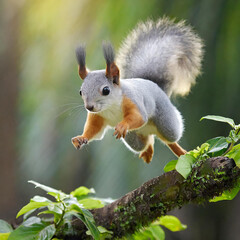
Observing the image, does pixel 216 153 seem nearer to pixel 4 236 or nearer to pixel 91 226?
pixel 91 226

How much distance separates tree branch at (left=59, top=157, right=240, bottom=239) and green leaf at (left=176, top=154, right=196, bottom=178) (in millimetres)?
17

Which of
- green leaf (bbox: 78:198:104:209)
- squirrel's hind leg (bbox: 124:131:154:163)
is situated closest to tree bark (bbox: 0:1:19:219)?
squirrel's hind leg (bbox: 124:131:154:163)

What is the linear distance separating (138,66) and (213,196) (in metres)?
0.74

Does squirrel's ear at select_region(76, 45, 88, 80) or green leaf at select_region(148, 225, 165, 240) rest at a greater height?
squirrel's ear at select_region(76, 45, 88, 80)

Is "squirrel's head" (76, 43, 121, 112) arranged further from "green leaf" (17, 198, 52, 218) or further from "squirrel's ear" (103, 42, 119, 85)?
"green leaf" (17, 198, 52, 218)

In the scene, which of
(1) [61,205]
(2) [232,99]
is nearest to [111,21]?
(2) [232,99]

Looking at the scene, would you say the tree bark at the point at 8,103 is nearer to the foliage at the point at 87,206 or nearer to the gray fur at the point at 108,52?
the foliage at the point at 87,206

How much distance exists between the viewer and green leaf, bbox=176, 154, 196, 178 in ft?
3.17

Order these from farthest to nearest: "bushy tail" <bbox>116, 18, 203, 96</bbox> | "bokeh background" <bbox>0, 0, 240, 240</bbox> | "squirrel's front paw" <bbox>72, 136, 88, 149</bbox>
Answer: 1. "bokeh background" <bbox>0, 0, 240, 240</bbox>
2. "bushy tail" <bbox>116, 18, 203, 96</bbox>
3. "squirrel's front paw" <bbox>72, 136, 88, 149</bbox>

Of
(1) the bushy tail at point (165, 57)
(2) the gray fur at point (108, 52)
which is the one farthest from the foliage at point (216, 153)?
(1) the bushy tail at point (165, 57)

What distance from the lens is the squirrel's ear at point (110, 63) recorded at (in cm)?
120

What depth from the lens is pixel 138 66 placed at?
1609 mm

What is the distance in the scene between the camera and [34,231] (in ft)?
3.59

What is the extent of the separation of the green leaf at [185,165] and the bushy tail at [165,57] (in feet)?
1.97
